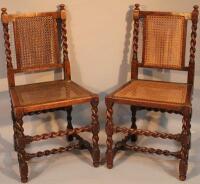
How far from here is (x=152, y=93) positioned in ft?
7.14

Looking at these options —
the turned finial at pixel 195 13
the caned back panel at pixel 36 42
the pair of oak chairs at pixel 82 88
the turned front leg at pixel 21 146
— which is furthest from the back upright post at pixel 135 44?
the turned front leg at pixel 21 146

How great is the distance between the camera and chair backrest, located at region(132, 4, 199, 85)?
7.55 feet

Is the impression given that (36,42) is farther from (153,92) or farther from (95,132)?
(153,92)

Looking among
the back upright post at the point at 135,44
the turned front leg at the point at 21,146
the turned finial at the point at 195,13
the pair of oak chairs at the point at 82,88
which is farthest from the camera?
the back upright post at the point at 135,44

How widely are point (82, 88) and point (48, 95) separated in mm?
212

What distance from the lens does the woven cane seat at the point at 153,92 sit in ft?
6.81

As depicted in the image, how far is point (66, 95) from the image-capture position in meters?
2.14

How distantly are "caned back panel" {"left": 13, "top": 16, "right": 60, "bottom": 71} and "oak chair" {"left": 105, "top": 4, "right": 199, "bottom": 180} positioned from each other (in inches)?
19.2

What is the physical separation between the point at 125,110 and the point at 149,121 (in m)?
0.19

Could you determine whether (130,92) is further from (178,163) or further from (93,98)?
(178,163)

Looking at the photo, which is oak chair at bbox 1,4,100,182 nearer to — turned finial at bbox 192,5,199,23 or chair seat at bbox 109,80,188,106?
chair seat at bbox 109,80,188,106

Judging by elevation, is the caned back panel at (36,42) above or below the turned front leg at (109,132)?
above

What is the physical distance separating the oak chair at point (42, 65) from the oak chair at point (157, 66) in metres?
0.16

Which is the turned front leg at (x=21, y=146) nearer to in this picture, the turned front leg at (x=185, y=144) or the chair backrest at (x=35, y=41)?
the chair backrest at (x=35, y=41)
